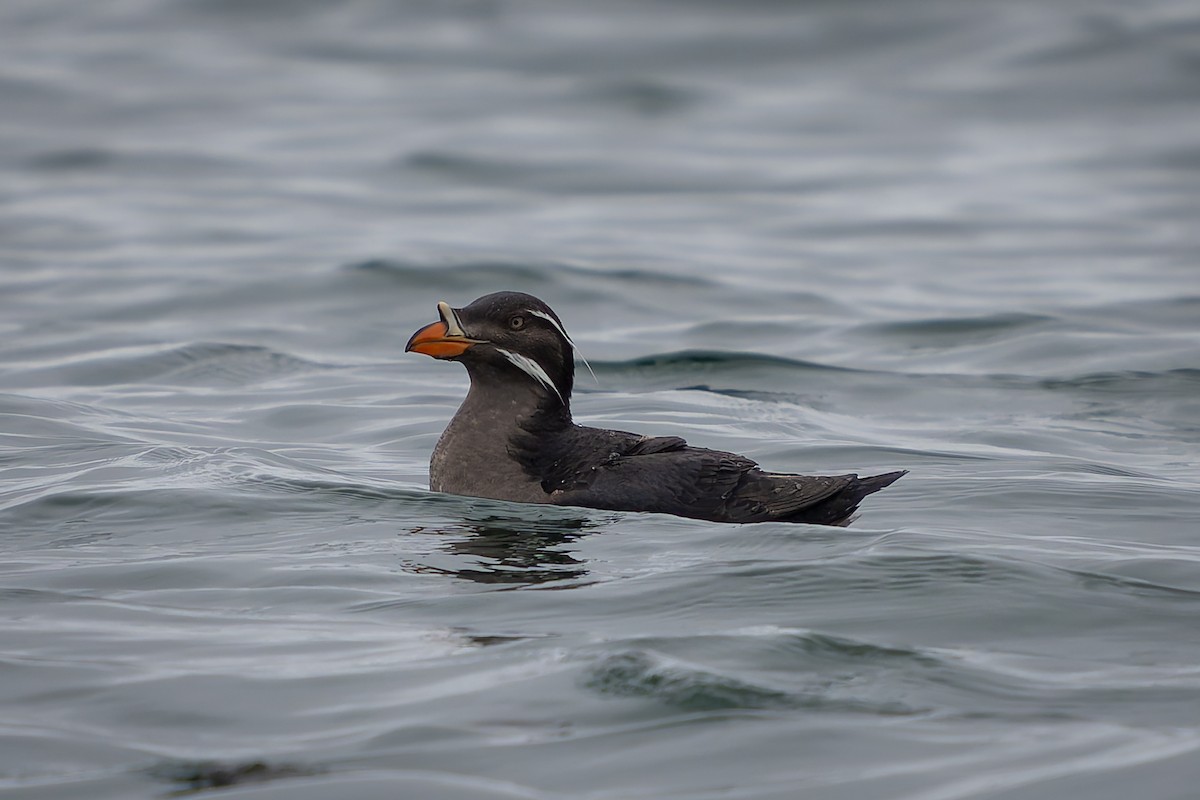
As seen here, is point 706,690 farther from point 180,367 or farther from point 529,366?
point 180,367

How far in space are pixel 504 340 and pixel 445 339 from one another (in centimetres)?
29

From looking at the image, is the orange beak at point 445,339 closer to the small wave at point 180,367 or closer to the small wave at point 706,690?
the small wave at point 706,690

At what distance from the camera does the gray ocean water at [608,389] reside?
16.0 ft

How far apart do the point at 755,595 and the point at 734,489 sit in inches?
41.5

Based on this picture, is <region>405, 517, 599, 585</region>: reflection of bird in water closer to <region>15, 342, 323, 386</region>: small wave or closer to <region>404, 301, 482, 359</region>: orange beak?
<region>404, 301, 482, 359</region>: orange beak

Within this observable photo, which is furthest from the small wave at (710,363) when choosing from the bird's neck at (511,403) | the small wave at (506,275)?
the bird's neck at (511,403)

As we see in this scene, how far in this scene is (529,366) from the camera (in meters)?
7.64

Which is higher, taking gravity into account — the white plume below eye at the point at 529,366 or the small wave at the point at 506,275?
the small wave at the point at 506,275

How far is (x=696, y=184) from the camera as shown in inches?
872

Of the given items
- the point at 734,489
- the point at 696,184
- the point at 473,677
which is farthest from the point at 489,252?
the point at 473,677

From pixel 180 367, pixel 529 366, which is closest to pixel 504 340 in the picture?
pixel 529 366

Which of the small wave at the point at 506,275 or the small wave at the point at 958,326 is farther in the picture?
the small wave at the point at 506,275

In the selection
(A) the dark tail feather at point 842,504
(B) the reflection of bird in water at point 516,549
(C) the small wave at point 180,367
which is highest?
(C) the small wave at point 180,367

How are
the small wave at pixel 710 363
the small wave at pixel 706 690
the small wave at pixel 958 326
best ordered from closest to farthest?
the small wave at pixel 706 690 < the small wave at pixel 710 363 < the small wave at pixel 958 326
